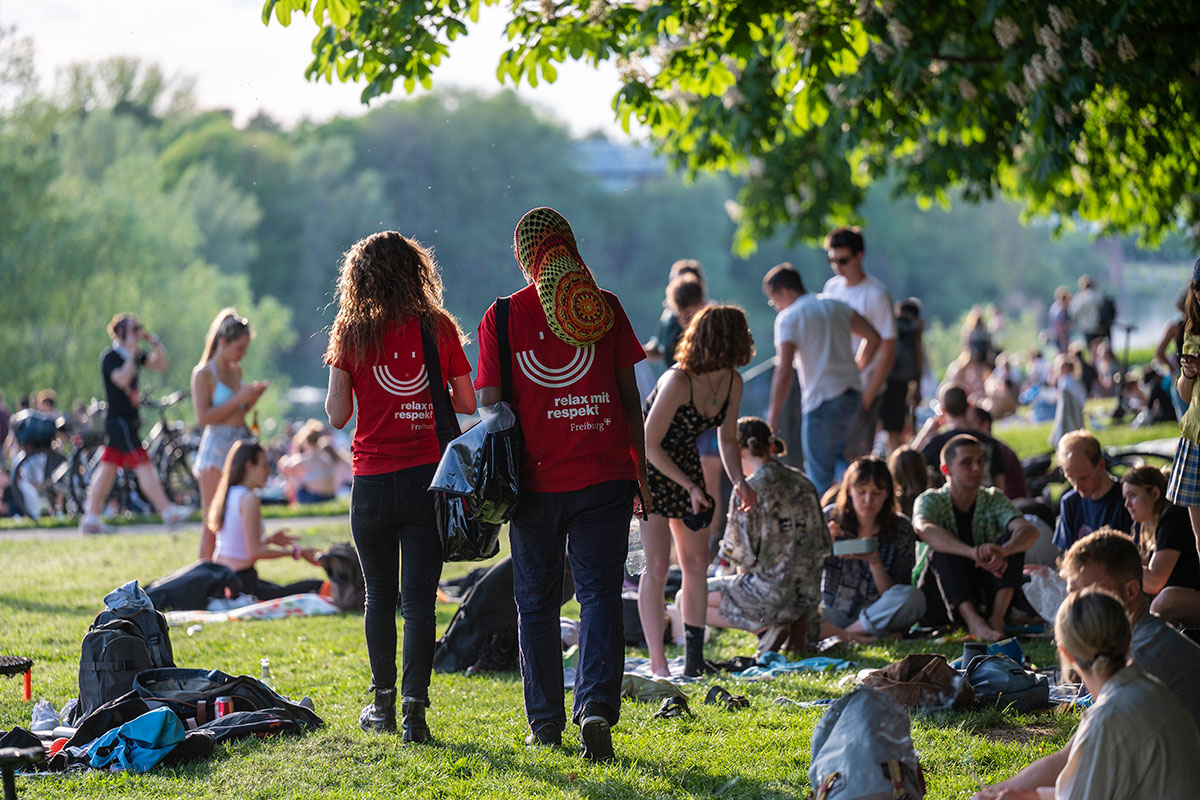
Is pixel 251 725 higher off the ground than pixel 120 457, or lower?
lower

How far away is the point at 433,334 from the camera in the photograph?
5211 millimetres

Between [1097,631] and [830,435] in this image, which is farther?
[830,435]

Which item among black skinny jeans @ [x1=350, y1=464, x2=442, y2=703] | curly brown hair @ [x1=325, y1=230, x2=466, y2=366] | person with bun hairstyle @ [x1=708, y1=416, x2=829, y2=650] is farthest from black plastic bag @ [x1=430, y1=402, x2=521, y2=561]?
person with bun hairstyle @ [x1=708, y1=416, x2=829, y2=650]

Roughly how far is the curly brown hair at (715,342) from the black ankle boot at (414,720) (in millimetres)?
1988

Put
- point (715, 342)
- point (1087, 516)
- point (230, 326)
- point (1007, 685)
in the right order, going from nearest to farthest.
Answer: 1. point (1007, 685)
2. point (715, 342)
3. point (1087, 516)
4. point (230, 326)

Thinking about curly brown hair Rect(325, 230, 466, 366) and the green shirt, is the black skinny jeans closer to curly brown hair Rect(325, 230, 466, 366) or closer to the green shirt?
curly brown hair Rect(325, 230, 466, 366)

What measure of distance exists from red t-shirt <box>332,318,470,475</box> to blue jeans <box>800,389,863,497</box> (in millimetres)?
4819

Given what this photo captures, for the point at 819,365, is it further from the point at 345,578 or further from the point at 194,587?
the point at 194,587

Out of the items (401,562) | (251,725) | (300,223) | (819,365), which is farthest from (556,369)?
(300,223)

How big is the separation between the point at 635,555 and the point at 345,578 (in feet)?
12.2

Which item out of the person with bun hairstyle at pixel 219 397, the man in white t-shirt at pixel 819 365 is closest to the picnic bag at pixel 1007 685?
the man in white t-shirt at pixel 819 365

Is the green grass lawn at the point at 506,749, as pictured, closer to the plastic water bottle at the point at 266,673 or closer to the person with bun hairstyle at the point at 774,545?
the plastic water bottle at the point at 266,673

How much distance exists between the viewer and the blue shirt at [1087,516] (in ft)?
23.7

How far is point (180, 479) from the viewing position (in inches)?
674
